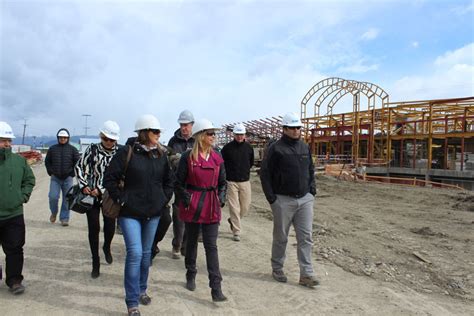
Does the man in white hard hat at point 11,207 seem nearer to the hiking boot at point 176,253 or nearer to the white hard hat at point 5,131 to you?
the white hard hat at point 5,131

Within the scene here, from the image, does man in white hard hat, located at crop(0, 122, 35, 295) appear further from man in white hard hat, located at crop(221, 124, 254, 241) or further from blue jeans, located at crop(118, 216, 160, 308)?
man in white hard hat, located at crop(221, 124, 254, 241)

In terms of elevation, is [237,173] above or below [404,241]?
above

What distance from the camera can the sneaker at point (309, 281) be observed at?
4.40 metres

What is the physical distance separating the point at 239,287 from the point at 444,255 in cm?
373

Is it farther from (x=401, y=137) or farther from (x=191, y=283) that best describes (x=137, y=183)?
(x=401, y=137)

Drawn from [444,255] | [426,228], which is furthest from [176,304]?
[426,228]

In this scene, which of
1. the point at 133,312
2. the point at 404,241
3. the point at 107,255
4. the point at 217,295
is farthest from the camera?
the point at 404,241

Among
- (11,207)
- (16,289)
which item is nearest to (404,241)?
(16,289)

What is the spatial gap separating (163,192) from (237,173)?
2875 millimetres

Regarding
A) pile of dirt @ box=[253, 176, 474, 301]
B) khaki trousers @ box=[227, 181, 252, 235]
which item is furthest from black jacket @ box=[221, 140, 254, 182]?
pile of dirt @ box=[253, 176, 474, 301]

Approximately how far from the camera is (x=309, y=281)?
442 cm

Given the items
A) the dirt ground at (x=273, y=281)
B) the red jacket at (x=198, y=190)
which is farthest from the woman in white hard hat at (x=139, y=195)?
the dirt ground at (x=273, y=281)

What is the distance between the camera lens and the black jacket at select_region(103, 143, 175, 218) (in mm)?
3518

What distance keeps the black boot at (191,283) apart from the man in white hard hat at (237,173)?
2.38 metres
